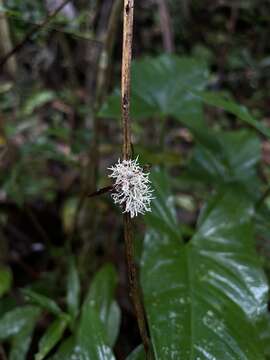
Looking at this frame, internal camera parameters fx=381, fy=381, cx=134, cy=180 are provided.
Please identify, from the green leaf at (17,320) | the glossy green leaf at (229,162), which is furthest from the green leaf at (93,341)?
the glossy green leaf at (229,162)

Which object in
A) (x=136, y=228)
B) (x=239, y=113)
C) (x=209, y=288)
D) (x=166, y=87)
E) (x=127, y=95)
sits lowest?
(x=209, y=288)

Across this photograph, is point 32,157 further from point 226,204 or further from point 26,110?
point 226,204

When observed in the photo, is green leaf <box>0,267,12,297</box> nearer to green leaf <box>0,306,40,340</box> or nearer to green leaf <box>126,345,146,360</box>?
green leaf <box>0,306,40,340</box>

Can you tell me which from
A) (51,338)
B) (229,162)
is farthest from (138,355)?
(229,162)

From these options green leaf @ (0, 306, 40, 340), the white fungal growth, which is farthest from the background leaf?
the white fungal growth

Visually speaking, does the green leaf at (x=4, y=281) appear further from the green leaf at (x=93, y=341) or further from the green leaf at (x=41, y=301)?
the green leaf at (x=93, y=341)

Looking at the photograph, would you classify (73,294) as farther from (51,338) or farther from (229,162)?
(229,162)
